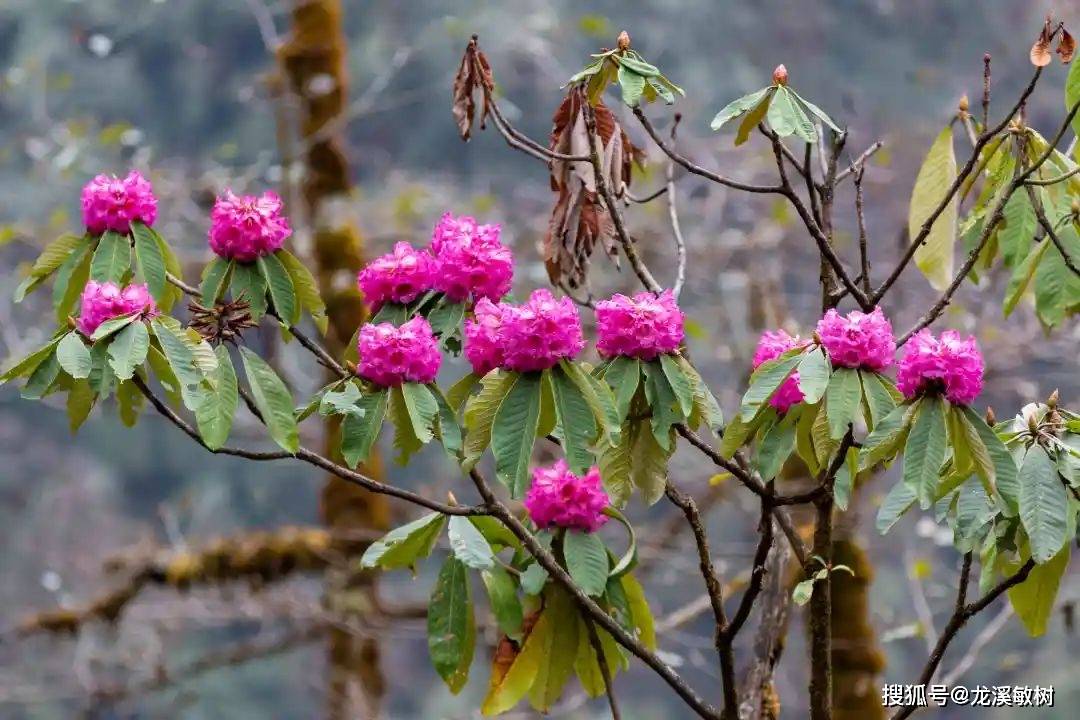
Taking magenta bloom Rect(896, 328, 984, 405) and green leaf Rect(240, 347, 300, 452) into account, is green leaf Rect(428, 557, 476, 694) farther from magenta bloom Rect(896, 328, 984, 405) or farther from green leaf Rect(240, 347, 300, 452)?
magenta bloom Rect(896, 328, 984, 405)

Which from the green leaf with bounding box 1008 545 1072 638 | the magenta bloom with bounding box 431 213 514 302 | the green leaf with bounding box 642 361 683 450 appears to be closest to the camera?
the green leaf with bounding box 642 361 683 450

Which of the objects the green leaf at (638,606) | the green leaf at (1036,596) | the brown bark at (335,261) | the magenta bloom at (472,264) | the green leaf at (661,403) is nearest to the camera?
the green leaf at (661,403)

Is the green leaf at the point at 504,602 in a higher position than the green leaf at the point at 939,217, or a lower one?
lower

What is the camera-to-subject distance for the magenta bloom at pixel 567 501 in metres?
1.59

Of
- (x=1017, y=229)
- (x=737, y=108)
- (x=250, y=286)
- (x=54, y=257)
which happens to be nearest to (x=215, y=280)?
(x=250, y=286)

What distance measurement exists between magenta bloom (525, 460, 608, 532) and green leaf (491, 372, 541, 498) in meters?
0.36

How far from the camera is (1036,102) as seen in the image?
526 cm

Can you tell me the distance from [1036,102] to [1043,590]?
4224 mm

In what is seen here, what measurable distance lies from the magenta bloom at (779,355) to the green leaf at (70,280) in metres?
0.78

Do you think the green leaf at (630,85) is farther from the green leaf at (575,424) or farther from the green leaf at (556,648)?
the green leaf at (556,648)

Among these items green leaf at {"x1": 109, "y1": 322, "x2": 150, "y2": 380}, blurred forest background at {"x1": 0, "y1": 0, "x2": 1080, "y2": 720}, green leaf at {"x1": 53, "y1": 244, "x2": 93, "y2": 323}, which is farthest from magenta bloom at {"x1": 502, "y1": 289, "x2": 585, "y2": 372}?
blurred forest background at {"x1": 0, "y1": 0, "x2": 1080, "y2": 720}

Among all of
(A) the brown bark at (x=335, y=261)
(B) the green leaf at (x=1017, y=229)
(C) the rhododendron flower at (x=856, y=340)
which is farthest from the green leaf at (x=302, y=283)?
(A) the brown bark at (x=335, y=261)

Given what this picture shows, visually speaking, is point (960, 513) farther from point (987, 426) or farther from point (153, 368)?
point (153, 368)

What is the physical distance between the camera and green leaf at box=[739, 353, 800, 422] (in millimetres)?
1234
